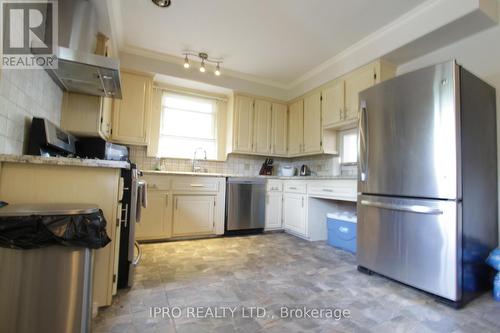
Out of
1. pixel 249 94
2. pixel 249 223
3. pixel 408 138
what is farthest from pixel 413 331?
pixel 249 94

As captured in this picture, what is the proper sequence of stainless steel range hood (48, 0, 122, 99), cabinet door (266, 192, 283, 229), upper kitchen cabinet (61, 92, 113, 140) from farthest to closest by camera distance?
cabinet door (266, 192, 283, 229) → upper kitchen cabinet (61, 92, 113, 140) → stainless steel range hood (48, 0, 122, 99)

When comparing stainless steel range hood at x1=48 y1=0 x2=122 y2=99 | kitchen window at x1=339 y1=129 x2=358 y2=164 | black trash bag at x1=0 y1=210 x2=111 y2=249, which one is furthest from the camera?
kitchen window at x1=339 y1=129 x2=358 y2=164

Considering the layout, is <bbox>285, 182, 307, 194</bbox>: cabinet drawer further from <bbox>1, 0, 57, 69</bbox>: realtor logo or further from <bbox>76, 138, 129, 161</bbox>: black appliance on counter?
<bbox>1, 0, 57, 69</bbox>: realtor logo

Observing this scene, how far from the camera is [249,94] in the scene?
13.0 feet

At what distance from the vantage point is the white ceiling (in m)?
2.33

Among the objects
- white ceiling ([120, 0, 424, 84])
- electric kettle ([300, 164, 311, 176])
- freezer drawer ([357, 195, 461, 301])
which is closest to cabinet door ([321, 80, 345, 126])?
white ceiling ([120, 0, 424, 84])

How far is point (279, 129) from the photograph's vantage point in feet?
14.0

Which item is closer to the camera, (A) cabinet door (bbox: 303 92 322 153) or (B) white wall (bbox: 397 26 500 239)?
(B) white wall (bbox: 397 26 500 239)

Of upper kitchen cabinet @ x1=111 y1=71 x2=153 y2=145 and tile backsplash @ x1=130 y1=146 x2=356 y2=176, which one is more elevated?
upper kitchen cabinet @ x1=111 y1=71 x2=153 y2=145

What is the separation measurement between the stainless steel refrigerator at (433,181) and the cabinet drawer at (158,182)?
226 centimetres

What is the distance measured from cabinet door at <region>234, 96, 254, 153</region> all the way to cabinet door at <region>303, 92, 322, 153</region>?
0.87 meters

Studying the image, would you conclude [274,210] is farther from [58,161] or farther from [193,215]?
[58,161]

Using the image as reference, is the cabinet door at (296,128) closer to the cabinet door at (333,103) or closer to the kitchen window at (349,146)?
the cabinet door at (333,103)

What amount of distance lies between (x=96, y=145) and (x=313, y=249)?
274cm
